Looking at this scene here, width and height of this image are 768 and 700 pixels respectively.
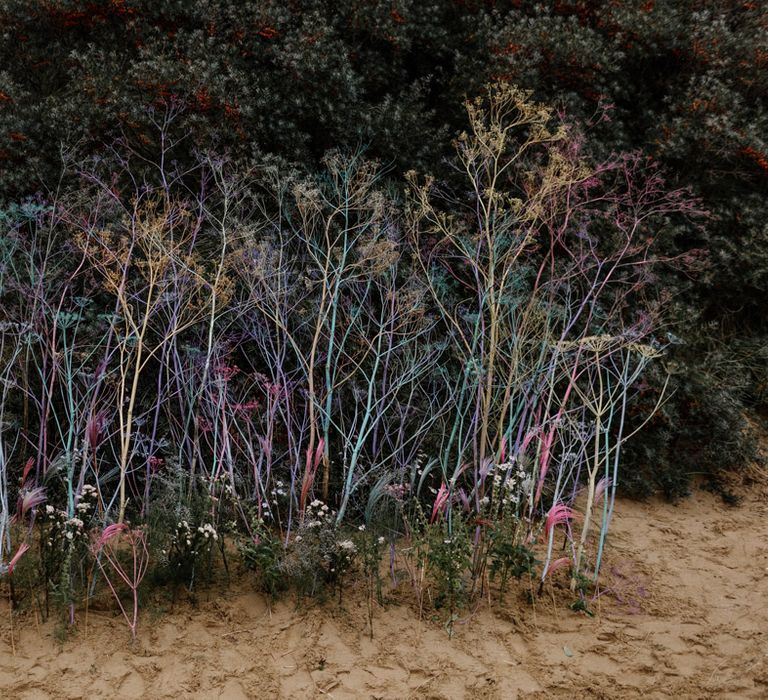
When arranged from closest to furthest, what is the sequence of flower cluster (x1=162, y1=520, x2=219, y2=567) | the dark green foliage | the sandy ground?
the sandy ground
flower cluster (x1=162, y1=520, x2=219, y2=567)
the dark green foliage

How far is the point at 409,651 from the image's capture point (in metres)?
5.23

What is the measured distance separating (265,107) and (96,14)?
2138mm

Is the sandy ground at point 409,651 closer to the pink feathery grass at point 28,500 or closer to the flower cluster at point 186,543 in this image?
the flower cluster at point 186,543

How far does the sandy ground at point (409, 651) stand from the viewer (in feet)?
16.2

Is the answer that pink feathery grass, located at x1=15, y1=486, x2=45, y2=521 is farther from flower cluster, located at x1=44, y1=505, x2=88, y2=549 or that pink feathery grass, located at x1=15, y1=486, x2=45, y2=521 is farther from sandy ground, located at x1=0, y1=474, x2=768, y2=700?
sandy ground, located at x1=0, y1=474, x2=768, y2=700

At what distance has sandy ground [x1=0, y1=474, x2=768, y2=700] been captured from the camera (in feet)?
16.2

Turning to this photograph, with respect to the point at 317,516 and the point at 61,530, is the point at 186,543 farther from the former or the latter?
the point at 317,516

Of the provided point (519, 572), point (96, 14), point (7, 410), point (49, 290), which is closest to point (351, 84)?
point (96, 14)

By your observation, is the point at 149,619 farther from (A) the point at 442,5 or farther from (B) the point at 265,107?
(A) the point at 442,5

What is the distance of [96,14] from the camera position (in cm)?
812

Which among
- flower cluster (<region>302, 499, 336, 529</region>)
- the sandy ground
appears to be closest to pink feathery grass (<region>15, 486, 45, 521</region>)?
the sandy ground

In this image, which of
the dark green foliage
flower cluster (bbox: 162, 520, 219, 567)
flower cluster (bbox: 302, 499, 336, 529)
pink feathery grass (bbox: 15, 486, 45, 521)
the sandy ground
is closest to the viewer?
the sandy ground

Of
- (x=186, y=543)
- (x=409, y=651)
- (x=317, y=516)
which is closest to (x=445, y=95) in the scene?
(x=317, y=516)

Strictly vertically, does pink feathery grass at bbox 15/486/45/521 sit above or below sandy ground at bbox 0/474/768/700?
above
